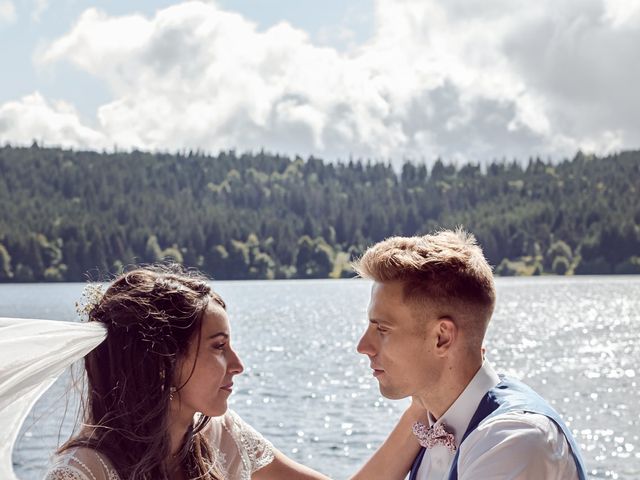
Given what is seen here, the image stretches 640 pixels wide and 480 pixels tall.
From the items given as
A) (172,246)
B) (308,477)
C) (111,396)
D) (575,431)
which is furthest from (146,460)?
(172,246)

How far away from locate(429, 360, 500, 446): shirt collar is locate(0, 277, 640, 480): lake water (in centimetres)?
137

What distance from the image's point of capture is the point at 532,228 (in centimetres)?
17675

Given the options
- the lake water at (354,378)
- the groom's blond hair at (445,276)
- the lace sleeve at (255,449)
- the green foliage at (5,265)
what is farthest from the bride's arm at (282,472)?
the green foliage at (5,265)

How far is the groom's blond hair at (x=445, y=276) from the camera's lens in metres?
3.25

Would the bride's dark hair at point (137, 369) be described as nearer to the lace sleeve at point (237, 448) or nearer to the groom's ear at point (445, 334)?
the lace sleeve at point (237, 448)

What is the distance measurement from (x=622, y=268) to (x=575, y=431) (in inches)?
5803

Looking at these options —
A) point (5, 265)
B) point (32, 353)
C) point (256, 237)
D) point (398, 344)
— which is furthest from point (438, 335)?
point (256, 237)

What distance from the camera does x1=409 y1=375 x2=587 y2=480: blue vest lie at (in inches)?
118

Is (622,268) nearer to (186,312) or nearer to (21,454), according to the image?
(21,454)

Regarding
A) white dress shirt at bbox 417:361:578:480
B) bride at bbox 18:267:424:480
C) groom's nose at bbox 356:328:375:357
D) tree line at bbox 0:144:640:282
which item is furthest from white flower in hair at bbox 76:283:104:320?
tree line at bbox 0:144:640:282

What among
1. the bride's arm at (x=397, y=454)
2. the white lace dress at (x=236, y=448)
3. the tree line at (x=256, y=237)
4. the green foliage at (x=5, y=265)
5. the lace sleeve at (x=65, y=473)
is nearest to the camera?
the lace sleeve at (x=65, y=473)

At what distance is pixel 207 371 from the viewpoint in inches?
144

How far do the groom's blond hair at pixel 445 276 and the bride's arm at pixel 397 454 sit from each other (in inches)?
30.7

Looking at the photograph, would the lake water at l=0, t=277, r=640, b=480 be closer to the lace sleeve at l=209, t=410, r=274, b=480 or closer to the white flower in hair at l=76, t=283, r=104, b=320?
the white flower in hair at l=76, t=283, r=104, b=320
